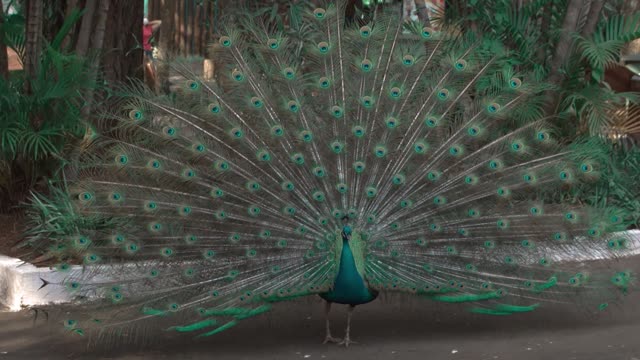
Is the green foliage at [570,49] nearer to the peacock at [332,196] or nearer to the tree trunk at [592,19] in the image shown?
the tree trunk at [592,19]

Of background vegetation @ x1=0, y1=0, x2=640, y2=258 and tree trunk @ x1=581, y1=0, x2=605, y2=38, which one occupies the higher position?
tree trunk @ x1=581, y1=0, x2=605, y2=38

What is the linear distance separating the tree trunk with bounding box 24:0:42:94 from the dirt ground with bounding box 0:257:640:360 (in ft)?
7.95

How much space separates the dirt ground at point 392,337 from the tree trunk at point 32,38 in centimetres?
242

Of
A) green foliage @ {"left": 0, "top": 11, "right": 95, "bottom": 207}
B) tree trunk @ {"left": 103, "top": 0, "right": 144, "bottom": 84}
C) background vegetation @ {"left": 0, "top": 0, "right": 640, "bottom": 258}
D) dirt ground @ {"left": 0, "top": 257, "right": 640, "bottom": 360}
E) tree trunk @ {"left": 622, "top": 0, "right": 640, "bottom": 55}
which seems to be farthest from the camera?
tree trunk @ {"left": 622, "top": 0, "right": 640, "bottom": 55}

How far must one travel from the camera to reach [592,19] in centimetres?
1025

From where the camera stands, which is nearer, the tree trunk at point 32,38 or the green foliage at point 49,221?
the green foliage at point 49,221

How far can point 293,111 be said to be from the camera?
6.61m

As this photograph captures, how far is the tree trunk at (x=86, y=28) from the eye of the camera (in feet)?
29.9

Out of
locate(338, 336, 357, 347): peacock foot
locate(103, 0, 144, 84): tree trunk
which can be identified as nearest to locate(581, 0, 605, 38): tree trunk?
locate(103, 0, 144, 84): tree trunk

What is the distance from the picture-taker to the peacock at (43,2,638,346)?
20.6ft

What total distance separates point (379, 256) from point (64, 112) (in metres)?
3.67

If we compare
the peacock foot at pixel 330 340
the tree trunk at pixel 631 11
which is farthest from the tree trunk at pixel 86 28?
the tree trunk at pixel 631 11

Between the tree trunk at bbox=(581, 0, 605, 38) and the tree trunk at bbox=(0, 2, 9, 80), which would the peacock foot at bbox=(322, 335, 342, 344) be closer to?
the tree trunk at bbox=(0, 2, 9, 80)

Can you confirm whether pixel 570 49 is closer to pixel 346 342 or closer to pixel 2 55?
pixel 346 342
